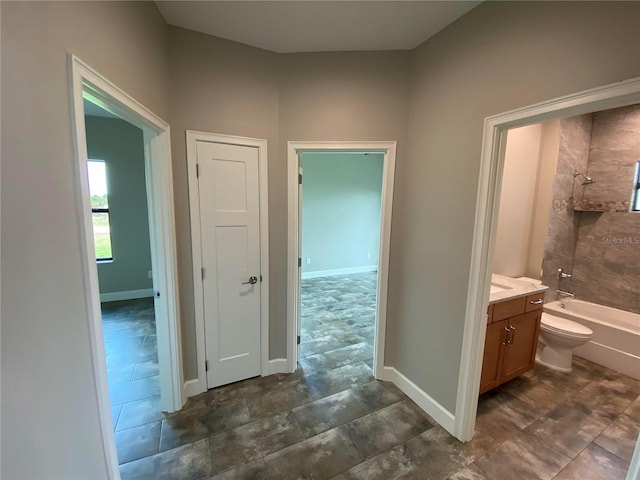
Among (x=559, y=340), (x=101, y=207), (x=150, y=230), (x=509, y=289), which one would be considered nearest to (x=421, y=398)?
(x=509, y=289)

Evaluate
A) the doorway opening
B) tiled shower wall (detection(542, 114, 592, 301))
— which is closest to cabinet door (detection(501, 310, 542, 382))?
tiled shower wall (detection(542, 114, 592, 301))

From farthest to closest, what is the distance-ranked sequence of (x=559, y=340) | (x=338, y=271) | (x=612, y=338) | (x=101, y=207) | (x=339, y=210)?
(x=338, y=271), (x=339, y=210), (x=101, y=207), (x=612, y=338), (x=559, y=340)

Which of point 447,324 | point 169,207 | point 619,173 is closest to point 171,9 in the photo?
point 169,207

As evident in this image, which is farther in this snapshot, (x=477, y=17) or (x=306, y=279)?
(x=306, y=279)

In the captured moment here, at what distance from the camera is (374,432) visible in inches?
78.3

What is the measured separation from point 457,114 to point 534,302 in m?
1.76

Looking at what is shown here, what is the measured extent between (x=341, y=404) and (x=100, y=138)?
16.4ft

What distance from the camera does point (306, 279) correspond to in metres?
5.96

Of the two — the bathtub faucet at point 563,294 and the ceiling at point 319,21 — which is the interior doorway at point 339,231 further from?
the ceiling at point 319,21

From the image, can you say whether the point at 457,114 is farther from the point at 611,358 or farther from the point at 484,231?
the point at 611,358

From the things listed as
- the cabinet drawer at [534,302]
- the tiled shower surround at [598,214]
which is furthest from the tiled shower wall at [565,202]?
the cabinet drawer at [534,302]

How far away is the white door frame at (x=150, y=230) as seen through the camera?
1.04 meters

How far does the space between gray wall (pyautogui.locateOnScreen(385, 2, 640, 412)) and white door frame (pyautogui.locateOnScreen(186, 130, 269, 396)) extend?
1.13m

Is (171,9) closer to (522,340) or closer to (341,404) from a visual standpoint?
(341,404)
